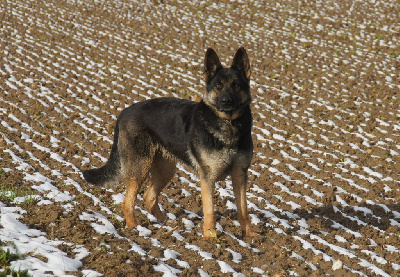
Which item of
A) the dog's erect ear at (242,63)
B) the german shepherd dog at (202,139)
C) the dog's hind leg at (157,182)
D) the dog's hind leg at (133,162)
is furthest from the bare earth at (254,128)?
the dog's erect ear at (242,63)

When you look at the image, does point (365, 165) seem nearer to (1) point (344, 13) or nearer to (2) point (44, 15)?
(1) point (344, 13)

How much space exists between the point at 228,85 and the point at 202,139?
2.25ft

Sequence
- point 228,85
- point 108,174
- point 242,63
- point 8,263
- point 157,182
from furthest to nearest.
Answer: point 157,182 → point 108,174 → point 242,63 → point 228,85 → point 8,263

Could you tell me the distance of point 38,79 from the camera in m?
12.7

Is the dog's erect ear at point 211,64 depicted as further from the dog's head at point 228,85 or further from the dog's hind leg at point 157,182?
the dog's hind leg at point 157,182

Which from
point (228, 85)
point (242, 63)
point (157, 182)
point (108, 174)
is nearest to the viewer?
point (228, 85)

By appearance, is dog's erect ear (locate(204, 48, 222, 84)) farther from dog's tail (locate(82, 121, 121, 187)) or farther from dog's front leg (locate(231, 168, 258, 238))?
dog's tail (locate(82, 121, 121, 187))

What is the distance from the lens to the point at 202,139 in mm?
5379

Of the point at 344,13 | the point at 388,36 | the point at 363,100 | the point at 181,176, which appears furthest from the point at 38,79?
the point at 344,13

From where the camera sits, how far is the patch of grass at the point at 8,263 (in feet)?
12.2

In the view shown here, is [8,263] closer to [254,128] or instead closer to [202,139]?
[202,139]

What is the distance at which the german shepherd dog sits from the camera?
532 centimetres

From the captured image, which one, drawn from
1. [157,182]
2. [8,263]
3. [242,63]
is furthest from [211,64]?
[8,263]

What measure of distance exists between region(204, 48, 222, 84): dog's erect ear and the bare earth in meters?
1.84
